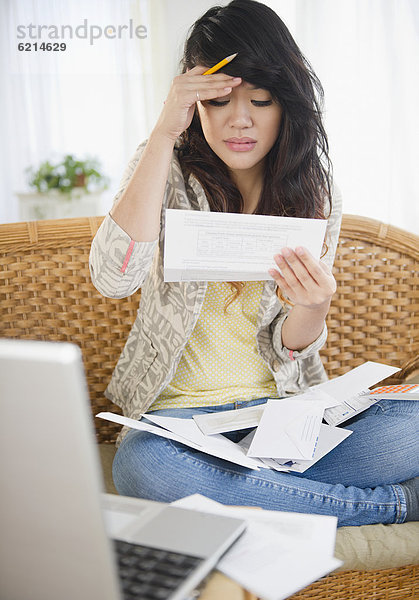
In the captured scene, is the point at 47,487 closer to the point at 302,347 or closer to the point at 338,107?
the point at 302,347

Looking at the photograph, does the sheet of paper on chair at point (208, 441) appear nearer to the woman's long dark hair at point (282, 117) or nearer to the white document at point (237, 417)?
the white document at point (237, 417)

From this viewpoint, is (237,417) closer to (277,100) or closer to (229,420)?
(229,420)

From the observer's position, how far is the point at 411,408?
1155 mm

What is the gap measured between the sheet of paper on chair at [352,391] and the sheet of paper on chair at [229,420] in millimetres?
140

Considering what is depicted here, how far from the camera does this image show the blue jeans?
0.96m

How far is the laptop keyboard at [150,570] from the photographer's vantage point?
460mm

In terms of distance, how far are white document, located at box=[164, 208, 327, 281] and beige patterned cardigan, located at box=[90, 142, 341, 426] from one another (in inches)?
4.4

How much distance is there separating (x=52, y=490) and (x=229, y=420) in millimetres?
693

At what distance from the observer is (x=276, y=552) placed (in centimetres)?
56

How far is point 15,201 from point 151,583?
3.12 meters

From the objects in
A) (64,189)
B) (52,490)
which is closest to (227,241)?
(52,490)

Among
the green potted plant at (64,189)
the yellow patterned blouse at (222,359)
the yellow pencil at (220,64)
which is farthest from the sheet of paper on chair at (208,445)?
the green potted plant at (64,189)

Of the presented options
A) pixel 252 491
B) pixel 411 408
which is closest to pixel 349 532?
pixel 252 491

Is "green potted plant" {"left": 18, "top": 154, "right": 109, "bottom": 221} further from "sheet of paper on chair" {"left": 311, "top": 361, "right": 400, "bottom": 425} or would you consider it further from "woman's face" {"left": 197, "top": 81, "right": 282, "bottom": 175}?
"sheet of paper on chair" {"left": 311, "top": 361, "right": 400, "bottom": 425}
